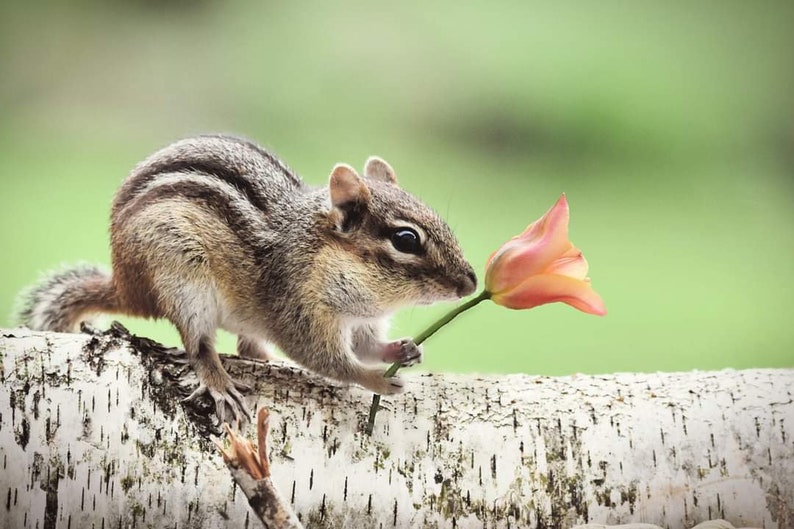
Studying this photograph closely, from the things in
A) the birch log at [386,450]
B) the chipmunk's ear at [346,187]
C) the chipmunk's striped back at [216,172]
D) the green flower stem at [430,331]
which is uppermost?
the chipmunk's striped back at [216,172]

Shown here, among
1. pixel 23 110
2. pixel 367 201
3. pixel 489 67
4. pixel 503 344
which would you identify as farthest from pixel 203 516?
pixel 489 67

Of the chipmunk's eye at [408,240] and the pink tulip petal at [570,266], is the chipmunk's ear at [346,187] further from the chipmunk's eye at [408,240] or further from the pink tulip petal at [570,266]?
the pink tulip petal at [570,266]

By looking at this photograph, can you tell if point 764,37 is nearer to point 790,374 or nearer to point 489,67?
point 489,67

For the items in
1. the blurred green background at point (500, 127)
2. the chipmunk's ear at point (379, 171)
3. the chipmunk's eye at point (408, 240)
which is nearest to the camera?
the chipmunk's eye at point (408, 240)

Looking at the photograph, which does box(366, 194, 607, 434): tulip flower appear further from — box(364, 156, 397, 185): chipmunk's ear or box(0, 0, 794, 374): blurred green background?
box(0, 0, 794, 374): blurred green background

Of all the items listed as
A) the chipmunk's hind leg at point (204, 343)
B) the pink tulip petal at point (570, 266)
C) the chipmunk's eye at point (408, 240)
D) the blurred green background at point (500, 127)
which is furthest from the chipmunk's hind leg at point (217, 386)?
the blurred green background at point (500, 127)

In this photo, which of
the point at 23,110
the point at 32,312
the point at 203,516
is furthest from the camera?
the point at 23,110

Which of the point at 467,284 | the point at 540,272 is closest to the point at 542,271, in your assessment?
the point at 540,272

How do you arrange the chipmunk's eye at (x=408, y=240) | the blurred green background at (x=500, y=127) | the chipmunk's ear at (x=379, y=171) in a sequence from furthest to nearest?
1. the blurred green background at (x=500, y=127)
2. the chipmunk's ear at (x=379, y=171)
3. the chipmunk's eye at (x=408, y=240)
